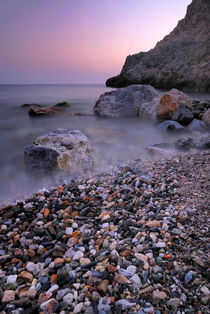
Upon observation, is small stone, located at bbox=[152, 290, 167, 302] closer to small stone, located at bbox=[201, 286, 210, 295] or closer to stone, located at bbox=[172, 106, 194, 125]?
small stone, located at bbox=[201, 286, 210, 295]

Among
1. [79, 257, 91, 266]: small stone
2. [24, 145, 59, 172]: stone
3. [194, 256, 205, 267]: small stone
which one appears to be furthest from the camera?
[24, 145, 59, 172]: stone

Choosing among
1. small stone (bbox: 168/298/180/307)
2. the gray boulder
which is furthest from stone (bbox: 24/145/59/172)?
the gray boulder

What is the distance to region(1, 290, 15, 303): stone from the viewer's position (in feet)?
4.65

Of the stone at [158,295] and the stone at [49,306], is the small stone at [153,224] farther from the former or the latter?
the stone at [49,306]

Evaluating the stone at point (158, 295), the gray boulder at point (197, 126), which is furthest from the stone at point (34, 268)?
the gray boulder at point (197, 126)

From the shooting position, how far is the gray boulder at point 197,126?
21.5ft

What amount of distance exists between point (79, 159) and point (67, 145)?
15.6 inches

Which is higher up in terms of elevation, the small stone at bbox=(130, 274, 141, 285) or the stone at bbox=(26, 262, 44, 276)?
the small stone at bbox=(130, 274, 141, 285)

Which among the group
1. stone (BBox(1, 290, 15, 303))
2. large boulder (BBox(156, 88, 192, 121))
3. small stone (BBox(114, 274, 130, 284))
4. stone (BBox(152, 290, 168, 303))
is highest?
large boulder (BBox(156, 88, 192, 121))

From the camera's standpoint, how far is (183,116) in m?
6.98

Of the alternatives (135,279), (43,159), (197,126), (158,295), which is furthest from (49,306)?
(197,126)

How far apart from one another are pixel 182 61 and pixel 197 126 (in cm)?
3343

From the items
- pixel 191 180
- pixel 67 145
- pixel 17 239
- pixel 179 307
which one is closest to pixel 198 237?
pixel 179 307

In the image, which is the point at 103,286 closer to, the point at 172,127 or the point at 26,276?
the point at 26,276
